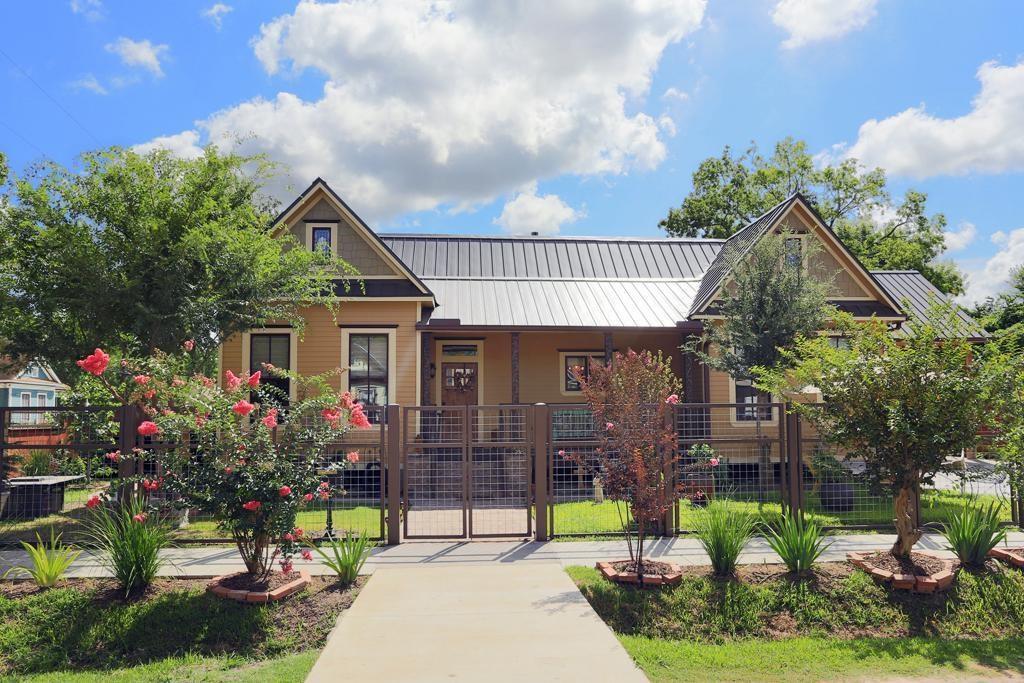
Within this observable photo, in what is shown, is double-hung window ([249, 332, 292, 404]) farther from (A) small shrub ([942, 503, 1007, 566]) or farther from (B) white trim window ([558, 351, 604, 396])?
(A) small shrub ([942, 503, 1007, 566])

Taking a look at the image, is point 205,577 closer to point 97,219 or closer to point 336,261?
point 97,219

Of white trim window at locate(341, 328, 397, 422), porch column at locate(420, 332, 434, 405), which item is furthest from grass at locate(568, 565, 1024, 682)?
white trim window at locate(341, 328, 397, 422)

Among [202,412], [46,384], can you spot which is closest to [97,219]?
[202,412]

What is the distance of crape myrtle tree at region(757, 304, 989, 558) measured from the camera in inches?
293

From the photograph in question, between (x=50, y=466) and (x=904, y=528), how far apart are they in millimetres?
12596

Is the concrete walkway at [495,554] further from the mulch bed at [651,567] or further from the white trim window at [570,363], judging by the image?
the white trim window at [570,363]

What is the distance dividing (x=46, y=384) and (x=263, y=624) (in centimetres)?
3637

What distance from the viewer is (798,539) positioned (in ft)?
24.7

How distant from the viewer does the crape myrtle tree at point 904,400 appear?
293 inches

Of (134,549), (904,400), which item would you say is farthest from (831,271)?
(134,549)

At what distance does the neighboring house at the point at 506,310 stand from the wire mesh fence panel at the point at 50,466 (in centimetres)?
534

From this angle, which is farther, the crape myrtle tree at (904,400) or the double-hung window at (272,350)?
the double-hung window at (272,350)

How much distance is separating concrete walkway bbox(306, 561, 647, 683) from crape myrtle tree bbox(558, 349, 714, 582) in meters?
1.12

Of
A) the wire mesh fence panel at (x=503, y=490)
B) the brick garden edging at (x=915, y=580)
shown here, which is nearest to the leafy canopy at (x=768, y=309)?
the wire mesh fence panel at (x=503, y=490)
